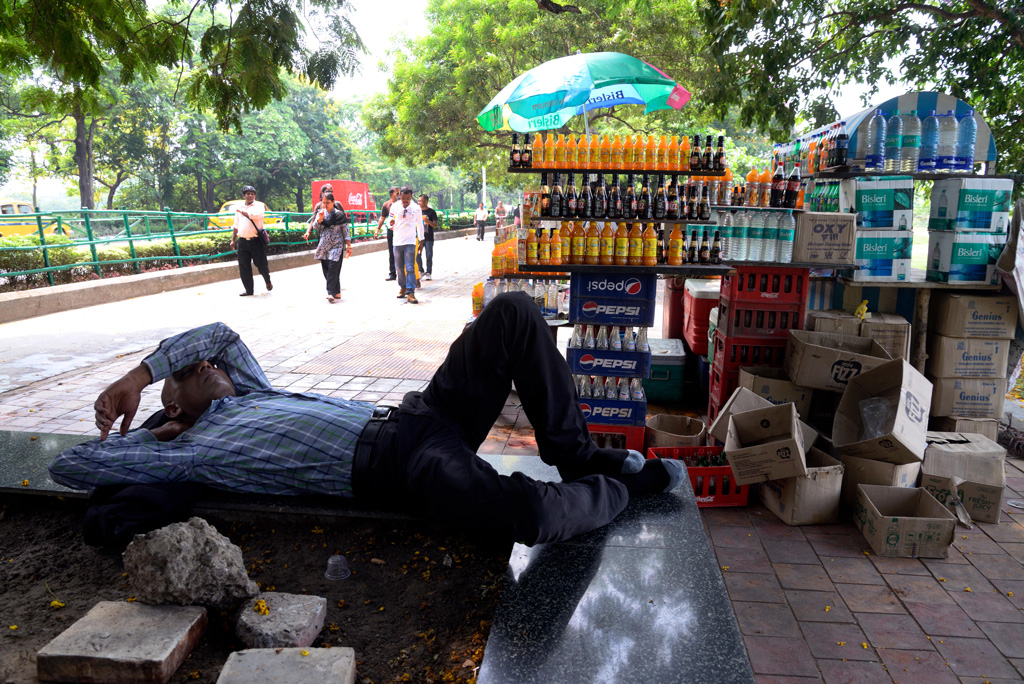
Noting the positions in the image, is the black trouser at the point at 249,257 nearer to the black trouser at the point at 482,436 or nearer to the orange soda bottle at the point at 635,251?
the orange soda bottle at the point at 635,251

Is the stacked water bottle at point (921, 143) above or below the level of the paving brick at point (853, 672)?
above

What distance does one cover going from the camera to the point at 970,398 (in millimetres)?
4461

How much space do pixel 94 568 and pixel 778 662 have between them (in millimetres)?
2495

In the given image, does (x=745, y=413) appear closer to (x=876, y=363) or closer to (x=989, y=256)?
(x=876, y=363)

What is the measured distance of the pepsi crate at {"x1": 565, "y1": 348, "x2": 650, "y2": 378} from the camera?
425 cm

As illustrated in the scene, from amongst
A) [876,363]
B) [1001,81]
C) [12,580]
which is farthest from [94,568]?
[1001,81]

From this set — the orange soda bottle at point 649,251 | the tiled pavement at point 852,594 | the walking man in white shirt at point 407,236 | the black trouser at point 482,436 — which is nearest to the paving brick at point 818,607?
the tiled pavement at point 852,594

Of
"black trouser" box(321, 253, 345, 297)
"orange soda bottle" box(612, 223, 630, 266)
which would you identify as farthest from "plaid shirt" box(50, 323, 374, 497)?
"black trouser" box(321, 253, 345, 297)

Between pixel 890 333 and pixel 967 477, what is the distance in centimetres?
103

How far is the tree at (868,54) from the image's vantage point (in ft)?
23.8

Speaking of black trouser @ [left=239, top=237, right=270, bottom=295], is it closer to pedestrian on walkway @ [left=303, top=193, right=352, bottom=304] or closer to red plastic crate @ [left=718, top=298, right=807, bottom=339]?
pedestrian on walkway @ [left=303, top=193, right=352, bottom=304]

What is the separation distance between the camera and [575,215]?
4.27 metres

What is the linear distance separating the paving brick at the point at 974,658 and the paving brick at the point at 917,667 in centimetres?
4

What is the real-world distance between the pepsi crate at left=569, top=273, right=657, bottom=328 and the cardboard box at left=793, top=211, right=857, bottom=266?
3.59ft
